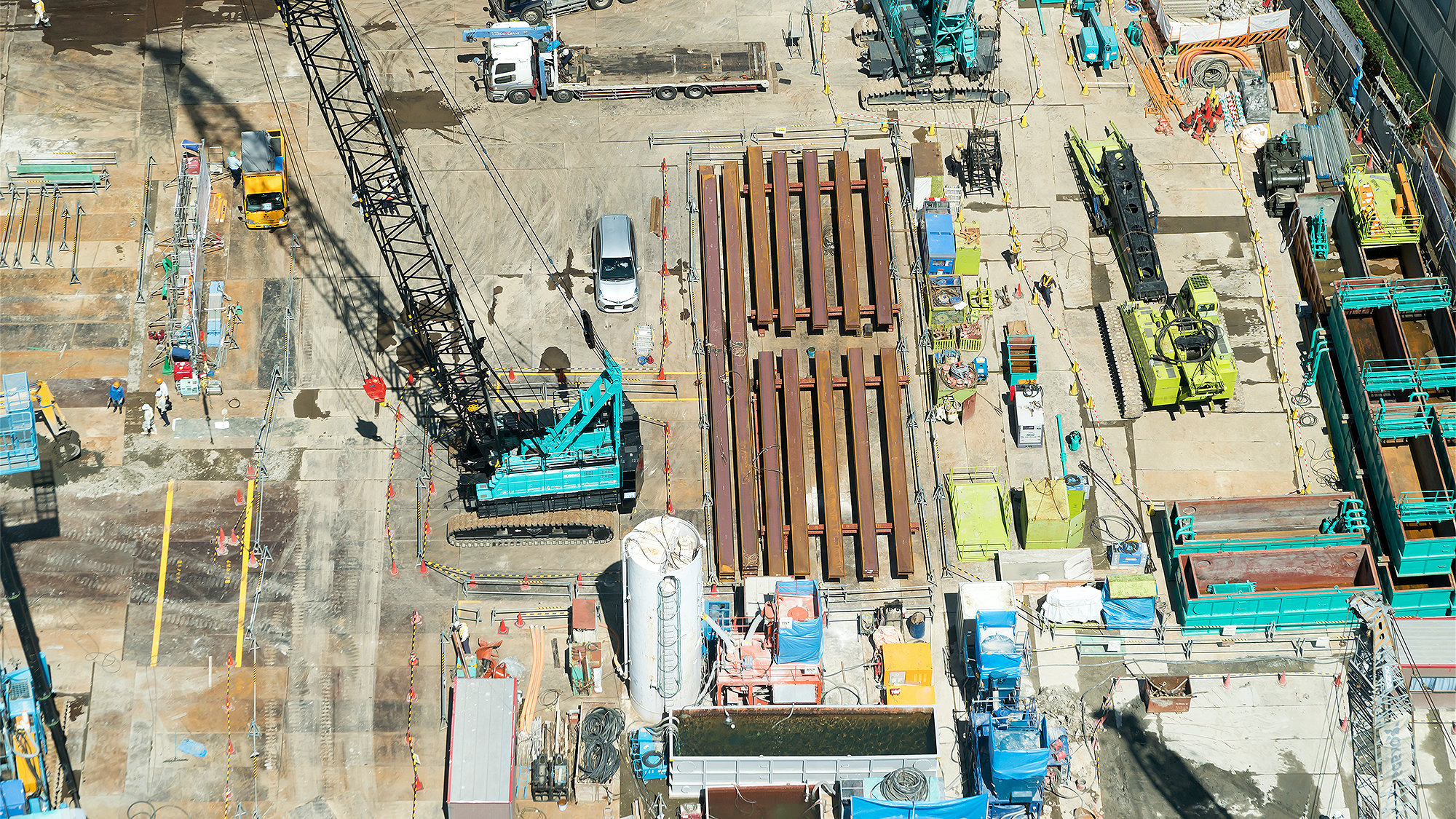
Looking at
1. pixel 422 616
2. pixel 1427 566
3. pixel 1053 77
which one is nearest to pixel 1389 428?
pixel 1427 566

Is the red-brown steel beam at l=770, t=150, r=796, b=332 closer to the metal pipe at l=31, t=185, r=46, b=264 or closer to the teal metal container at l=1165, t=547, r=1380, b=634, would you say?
the teal metal container at l=1165, t=547, r=1380, b=634

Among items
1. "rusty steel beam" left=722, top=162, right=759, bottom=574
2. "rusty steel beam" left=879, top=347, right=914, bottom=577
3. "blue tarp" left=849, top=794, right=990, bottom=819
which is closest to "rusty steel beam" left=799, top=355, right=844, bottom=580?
"rusty steel beam" left=879, top=347, right=914, bottom=577

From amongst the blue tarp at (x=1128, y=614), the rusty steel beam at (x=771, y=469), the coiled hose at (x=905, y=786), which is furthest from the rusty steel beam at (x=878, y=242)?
the coiled hose at (x=905, y=786)

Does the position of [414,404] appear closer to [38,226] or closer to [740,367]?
[740,367]

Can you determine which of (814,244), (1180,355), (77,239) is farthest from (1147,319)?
(77,239)

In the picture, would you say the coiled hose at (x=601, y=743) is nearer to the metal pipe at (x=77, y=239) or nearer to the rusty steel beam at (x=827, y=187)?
the rusty steel beam at (x=827, y=187)

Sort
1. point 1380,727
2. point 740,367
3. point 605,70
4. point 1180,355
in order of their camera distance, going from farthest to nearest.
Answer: point 605,70
point 740,367
point 1180,355
point 1380,727
